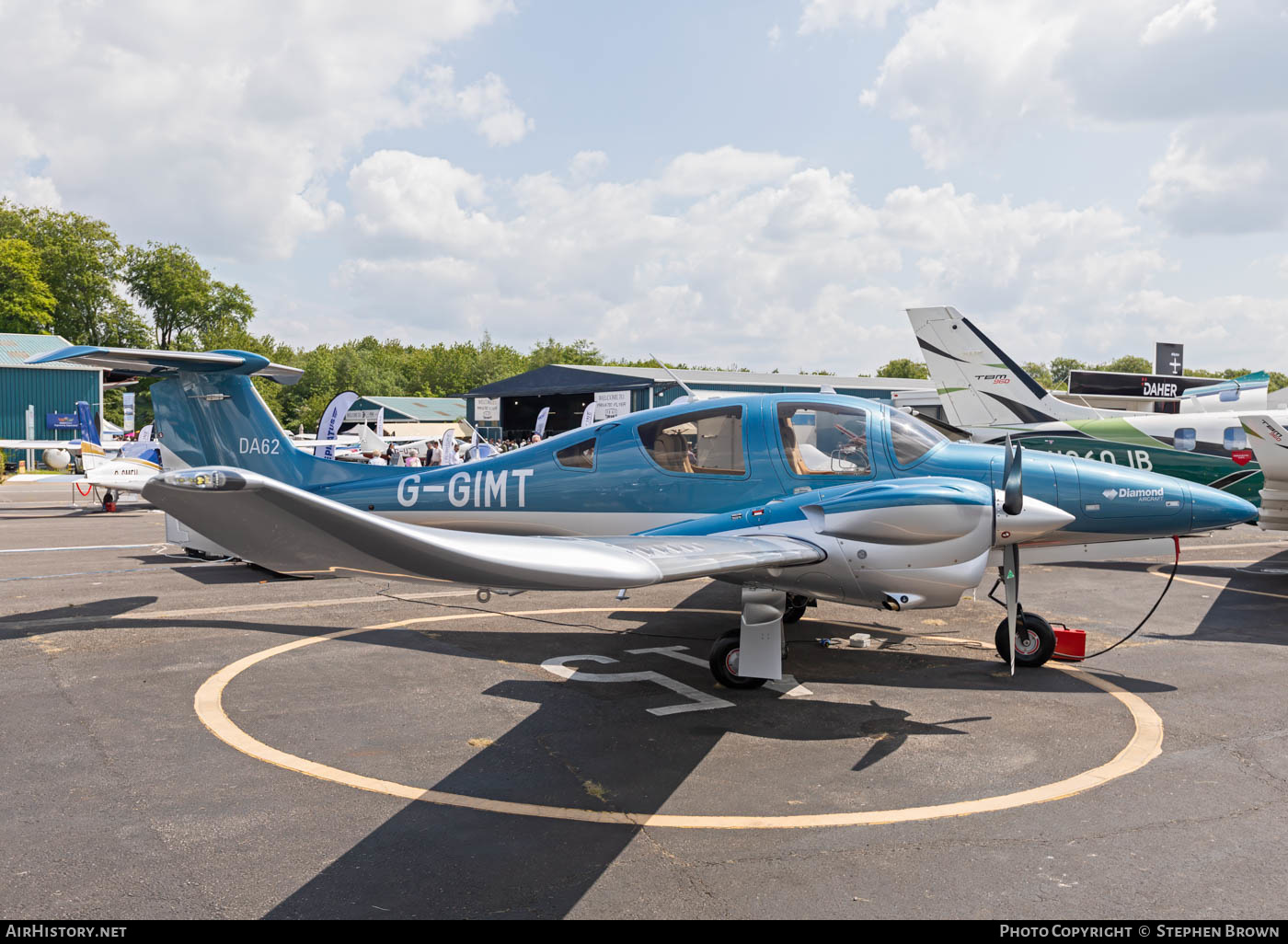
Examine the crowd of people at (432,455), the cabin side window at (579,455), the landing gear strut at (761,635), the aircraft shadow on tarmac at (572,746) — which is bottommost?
the aircraft shadow on tarmac at (572,746)

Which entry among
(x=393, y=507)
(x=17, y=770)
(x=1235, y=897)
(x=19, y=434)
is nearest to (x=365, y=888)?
(x=17, y=770)

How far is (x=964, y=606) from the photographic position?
1062 cm

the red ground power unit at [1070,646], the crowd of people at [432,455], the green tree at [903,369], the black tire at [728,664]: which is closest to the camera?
the black tire at [728,664]

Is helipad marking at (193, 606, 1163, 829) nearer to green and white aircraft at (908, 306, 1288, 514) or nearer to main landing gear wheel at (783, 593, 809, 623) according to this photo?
main landing gear wheel at (783, 593, 809, 623)

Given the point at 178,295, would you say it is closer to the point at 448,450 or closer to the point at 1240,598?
the point at 448,450

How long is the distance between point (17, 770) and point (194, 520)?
2627 millimetres

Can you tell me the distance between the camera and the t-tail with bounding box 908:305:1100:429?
1647 centimetres

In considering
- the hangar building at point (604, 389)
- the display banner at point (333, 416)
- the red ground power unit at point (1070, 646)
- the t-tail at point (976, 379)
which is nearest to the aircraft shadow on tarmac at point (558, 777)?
the red ground power unit at point (1070, 646)

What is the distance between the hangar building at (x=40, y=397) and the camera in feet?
145

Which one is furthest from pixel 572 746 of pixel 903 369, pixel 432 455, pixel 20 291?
pixel 903 369

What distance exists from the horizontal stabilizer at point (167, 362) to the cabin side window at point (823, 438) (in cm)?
607

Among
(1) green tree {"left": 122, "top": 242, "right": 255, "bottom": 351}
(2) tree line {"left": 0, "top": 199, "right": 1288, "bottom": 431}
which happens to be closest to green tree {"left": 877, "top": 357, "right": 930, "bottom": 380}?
(2) tree line {"left": 0, "top": 199, "right": 1288, "bottom": 431}

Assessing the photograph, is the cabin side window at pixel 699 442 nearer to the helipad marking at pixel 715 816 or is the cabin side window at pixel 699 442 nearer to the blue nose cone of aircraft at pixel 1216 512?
the helipad marking at pixel 715 816

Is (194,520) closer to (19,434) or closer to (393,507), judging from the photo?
(393,507)
